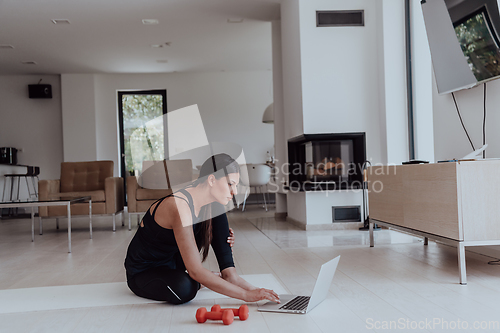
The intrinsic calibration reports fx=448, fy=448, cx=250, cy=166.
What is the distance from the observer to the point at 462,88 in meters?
3.24

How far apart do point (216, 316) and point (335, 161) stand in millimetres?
3372

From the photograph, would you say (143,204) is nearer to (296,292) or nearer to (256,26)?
(256,26)

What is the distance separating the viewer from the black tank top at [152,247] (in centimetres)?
204

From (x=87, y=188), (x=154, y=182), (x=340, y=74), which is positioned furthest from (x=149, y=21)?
(x=340, y=74)

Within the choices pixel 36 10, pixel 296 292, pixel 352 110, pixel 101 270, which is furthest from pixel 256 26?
pixel 296 292

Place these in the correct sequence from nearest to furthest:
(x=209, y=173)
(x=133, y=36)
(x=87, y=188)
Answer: (x=209, y=173), (x=87, y=188), (x=133, y=36)

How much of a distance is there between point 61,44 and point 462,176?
6.59 m

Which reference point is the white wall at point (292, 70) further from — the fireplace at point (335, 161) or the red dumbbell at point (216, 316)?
the red dumbbell at point (216, 316)

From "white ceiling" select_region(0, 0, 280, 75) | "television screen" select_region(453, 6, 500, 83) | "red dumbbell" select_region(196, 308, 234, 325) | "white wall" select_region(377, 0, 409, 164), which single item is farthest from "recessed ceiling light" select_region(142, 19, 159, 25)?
"red dumbbell" select_region(196, 308, 234, 325)

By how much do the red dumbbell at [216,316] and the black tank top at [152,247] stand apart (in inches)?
14.9

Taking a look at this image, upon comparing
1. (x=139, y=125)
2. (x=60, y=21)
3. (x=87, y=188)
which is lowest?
(x=87, y=188)

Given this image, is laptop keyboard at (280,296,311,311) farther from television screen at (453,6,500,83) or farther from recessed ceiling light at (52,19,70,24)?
recessed ceiling light at (52,19,70,24)

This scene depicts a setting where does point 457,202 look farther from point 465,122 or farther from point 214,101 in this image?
point 214,101

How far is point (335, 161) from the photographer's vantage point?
16.3 feet
